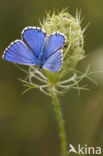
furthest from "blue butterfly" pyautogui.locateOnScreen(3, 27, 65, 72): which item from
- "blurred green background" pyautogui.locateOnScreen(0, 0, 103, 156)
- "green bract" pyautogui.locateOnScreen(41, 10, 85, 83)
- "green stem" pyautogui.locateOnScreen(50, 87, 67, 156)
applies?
"blurred green background" pyautogui.locateOnScreen(0, 0, 103, 156)

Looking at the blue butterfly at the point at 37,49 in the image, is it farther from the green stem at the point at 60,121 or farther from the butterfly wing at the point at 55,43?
the green stem at the point at 60,121

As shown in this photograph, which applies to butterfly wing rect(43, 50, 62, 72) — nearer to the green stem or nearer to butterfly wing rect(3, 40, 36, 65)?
butterfly wing rect(3, 40, 36, 65)

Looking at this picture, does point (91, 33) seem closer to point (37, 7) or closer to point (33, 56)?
point (37, 7)

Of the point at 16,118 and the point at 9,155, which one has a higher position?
the point at 16,118

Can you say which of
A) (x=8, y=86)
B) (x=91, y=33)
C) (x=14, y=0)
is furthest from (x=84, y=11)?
(x=8, y=86)

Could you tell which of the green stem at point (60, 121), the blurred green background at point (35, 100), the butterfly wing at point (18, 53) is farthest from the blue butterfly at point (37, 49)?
the blurred green background at point (35, 100)

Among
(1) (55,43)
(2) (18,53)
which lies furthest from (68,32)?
(2) (18,53)

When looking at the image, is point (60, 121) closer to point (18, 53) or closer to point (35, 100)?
point (18, 53)
